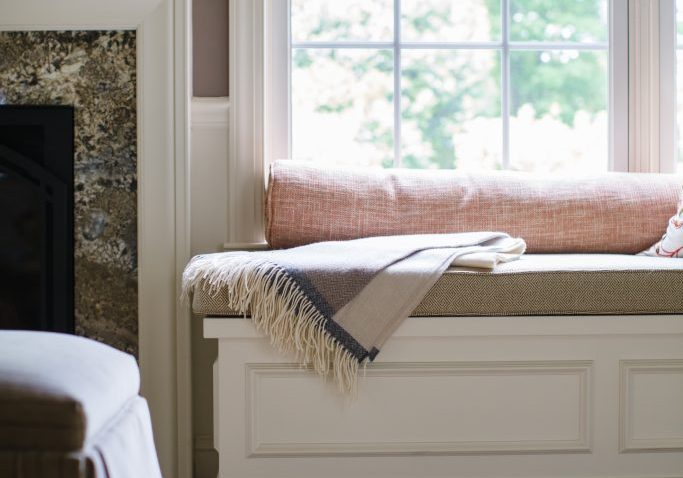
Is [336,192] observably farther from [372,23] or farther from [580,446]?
[580,446]

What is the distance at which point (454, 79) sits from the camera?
2605 mm

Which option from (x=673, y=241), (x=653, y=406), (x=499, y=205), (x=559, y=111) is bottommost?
(x=653, y=406)

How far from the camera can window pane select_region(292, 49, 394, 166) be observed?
8.45ft

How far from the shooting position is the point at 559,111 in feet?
8.61

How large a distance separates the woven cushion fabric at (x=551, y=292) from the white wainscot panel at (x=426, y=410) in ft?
0.41

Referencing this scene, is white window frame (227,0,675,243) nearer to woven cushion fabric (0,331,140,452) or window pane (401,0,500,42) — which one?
window pane (401,0,500,42)

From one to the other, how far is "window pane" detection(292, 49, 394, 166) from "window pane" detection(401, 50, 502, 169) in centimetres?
6

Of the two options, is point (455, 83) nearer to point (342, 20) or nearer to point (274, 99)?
point (342, 20)

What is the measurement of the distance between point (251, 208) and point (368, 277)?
2.38 ft

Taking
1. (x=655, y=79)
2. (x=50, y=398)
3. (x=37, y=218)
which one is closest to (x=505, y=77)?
(x=655, y=79)

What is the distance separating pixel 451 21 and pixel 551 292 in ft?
3.71

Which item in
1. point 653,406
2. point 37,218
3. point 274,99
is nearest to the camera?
point 653,406

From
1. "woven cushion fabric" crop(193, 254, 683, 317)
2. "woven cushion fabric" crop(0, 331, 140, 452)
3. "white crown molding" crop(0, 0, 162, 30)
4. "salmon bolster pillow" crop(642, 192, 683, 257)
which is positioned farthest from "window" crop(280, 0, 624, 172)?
"woven cushion fabric" crop(0, 331, 140, 452)

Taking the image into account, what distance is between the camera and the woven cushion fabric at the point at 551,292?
70.5 inches
